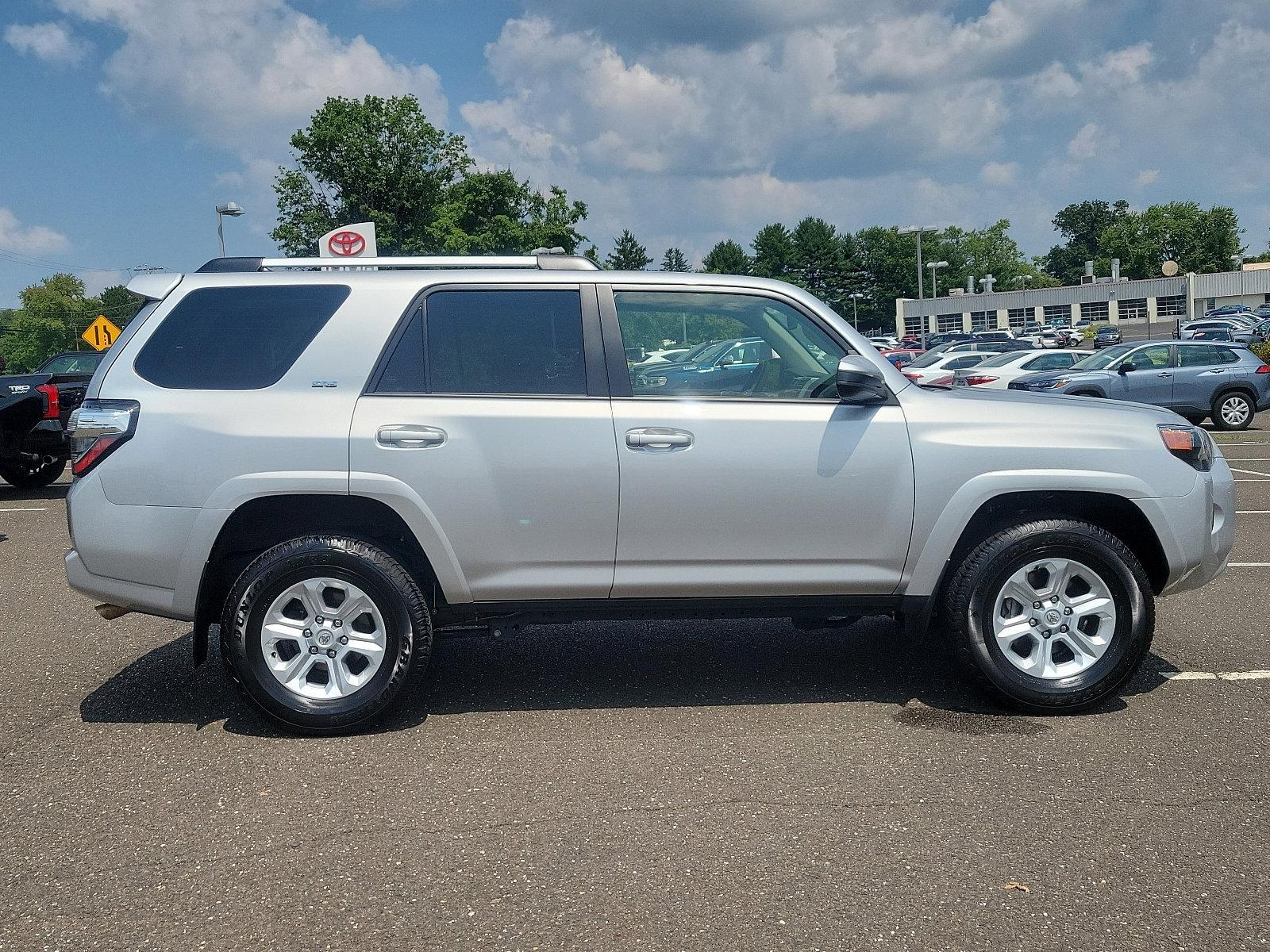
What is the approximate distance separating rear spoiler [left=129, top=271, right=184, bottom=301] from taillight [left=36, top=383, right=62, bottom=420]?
9.31 metres

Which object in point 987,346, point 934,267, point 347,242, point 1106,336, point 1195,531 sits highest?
point 934,267

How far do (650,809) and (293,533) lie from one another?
1.94m

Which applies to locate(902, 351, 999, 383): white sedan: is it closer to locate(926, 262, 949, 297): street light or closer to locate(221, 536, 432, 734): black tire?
locate(926, 262, 949, 297): street light

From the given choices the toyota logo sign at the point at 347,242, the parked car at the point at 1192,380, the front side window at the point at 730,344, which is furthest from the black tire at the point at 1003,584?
the parked car at the point at 1192,380

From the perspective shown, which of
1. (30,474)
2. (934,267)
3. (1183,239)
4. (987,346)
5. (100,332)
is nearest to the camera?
(30,474)

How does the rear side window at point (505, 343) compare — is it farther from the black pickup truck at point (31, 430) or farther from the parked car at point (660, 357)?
the black pickup truck at point (31, 430)

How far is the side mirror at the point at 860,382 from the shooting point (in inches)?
181

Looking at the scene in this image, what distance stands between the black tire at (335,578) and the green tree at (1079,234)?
185353 mm

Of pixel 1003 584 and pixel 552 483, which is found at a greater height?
pixel 552 483

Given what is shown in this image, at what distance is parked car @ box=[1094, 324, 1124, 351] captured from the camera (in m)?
59.7

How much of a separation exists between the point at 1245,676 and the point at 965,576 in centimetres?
159

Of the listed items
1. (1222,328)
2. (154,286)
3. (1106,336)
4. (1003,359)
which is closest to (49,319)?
(1106,336)

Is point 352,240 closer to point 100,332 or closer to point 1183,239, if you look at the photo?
point 100,332

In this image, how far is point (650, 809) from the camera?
3855mm
